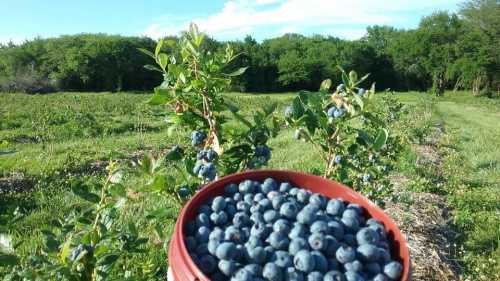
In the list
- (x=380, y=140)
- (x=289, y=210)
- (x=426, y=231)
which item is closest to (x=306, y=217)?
(x=289, y=210)

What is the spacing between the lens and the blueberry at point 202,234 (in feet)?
5.28

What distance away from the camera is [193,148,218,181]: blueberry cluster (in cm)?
229

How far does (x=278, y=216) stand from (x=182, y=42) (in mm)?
1377

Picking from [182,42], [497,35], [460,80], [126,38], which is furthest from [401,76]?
[182,42]

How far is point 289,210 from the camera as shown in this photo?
1.70 meters

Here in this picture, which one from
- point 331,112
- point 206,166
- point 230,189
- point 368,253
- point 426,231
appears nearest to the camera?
point 368,253

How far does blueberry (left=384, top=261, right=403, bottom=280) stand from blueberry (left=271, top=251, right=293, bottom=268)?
Result: 0.31 m

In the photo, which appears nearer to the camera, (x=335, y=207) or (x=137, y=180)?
(x=335, y=207)

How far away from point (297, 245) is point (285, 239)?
→ 65 mm

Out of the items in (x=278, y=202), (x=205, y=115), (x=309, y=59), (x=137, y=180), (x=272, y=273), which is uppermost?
(x=205, y=115)

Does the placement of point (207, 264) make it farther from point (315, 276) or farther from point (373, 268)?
point (373, 268)

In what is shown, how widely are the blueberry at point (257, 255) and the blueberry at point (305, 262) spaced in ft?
0.36

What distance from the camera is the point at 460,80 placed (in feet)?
176

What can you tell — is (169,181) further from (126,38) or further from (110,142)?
(126,38)
